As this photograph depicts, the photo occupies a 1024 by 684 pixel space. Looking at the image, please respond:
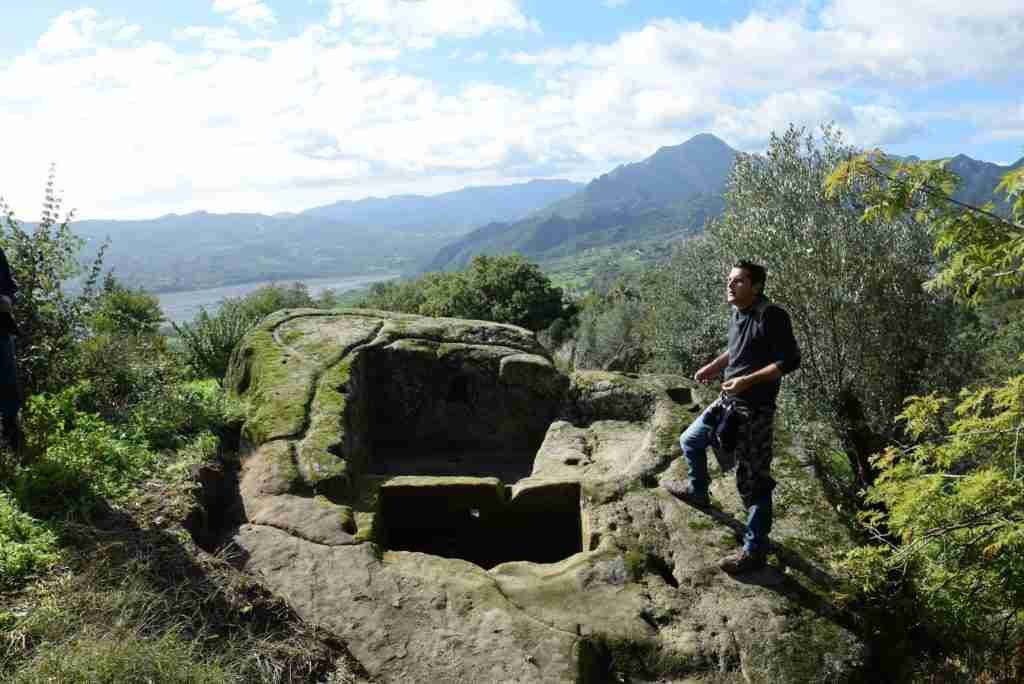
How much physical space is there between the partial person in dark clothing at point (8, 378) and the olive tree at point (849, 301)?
14291 millimetres

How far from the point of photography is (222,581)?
16.8 ft

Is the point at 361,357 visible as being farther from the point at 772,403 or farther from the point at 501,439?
the point at 772,403

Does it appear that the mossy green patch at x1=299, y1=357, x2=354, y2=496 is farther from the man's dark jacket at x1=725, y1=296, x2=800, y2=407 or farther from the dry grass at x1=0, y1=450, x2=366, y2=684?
the man's dark jacket at x1=725, y1=296, x2=800, y2=407

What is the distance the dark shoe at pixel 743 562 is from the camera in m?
5.82

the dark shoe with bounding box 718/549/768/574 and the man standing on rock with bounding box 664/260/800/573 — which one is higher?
the man standing on rock with bounding box 664/260/800/573

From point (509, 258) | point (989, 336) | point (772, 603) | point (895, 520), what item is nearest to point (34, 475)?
point (772, 603)

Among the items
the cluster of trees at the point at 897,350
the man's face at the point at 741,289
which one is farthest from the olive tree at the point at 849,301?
the man's face at the point at 741,289

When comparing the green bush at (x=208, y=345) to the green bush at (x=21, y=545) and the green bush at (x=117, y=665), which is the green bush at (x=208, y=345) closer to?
the green bush at (x=21, y=545)

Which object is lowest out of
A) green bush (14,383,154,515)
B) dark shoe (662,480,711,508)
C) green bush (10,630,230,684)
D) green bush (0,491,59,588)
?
dark shoe (662,480,711,508)

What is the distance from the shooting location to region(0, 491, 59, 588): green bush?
15.5ft

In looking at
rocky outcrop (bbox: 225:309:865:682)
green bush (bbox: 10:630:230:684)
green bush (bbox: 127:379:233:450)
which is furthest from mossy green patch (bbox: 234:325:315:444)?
green bush (bbox: 10:630:230:684)

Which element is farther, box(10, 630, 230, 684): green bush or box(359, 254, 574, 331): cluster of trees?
box(359, 254, 574, 331): cluster of trees

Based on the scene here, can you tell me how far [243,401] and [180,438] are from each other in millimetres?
1440

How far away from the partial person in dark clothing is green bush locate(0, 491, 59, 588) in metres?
0.76
